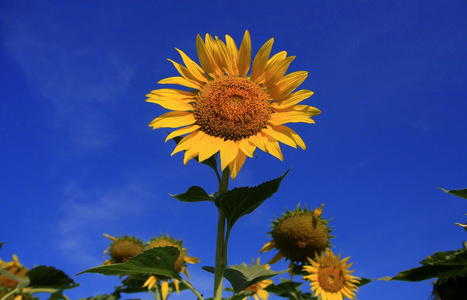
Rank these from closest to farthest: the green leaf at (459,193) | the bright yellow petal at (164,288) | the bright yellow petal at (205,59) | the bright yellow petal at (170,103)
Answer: the bright yellow petal at (170,103) < the green leaf at (459,193) < the bright yellow petal at (205,59) < the bright yellow petal at (164,288)

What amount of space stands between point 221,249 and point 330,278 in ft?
9.81

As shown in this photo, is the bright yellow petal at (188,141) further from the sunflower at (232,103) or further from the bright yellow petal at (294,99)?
the bright yellow petal at (294,99)

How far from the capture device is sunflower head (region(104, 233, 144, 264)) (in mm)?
6770

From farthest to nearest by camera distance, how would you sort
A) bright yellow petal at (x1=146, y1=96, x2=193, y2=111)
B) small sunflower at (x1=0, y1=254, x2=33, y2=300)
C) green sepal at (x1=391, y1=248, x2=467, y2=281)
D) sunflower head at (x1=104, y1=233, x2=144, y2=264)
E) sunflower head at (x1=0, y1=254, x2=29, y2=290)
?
sunflower head at (x1=104, y1=233, x2=144, y2=264)
sunflower head at (x1=0, y1=254, x2=29, y2=290)
small sunflower at (x1=0, y1=254, x2=33, y2=300)
green sepal at (x1=391, y1=248, x2=467, y2=281)
bright yellow petal at (x1=146, y1=96, x2=193, y2=111)

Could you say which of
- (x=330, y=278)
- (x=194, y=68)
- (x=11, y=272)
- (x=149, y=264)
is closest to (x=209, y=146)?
(x=194, y=68)

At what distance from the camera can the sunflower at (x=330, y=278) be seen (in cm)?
526

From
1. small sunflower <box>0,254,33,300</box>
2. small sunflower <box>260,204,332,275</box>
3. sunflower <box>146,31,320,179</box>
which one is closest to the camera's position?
sunflower <box>146,31,320,179</box>

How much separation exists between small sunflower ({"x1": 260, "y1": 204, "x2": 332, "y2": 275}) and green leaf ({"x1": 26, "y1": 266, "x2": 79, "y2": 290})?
8.23ft

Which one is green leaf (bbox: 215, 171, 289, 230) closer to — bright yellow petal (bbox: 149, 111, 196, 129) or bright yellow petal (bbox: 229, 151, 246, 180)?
bright yellow petal (bbox: 229, 151, 246, 180)

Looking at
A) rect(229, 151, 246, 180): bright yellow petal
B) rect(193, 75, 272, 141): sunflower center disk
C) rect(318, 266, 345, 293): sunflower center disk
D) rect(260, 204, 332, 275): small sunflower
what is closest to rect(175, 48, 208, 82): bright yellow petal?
rect(193, 75, 272, 141): sunflower center disk

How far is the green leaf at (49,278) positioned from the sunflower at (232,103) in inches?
99.2

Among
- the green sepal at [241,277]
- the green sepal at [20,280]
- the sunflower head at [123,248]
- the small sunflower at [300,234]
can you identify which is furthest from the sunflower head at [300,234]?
the green sepal at [20,280]

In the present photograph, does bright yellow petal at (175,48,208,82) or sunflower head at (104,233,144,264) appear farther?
sunflower head at (104,233,144,264)

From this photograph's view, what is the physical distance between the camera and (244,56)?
324 cm
